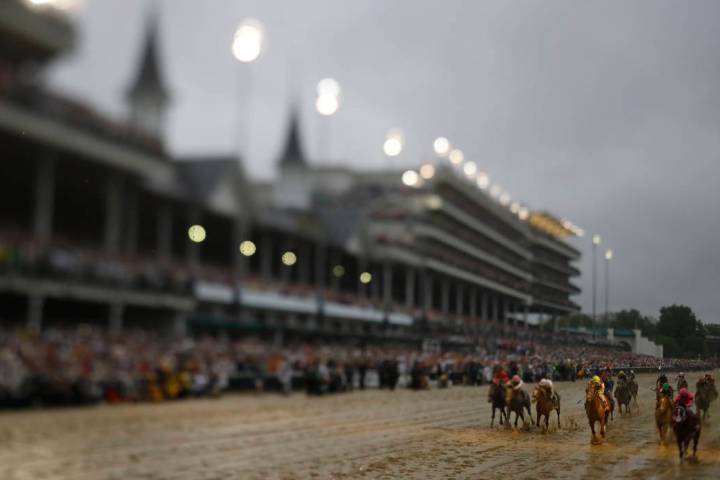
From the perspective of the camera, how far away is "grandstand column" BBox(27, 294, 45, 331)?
11.4 meters

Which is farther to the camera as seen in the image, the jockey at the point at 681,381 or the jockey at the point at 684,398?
the jockey at the point at 681,381

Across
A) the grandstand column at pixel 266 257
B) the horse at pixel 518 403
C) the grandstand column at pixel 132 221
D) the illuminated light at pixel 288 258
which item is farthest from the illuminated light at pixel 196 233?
the horse at pixel 518 403

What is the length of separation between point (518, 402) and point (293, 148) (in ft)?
60.8

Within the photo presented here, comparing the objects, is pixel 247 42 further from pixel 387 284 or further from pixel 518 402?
pixel 387 284

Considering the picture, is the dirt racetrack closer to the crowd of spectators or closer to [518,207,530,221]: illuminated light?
the crowd of spectators

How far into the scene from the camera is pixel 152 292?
1361 centimetres

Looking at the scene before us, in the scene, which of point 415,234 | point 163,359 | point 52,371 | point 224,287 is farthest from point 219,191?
point 415,234

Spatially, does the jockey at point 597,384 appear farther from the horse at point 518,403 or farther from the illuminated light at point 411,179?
the illuminated light at point 411,179

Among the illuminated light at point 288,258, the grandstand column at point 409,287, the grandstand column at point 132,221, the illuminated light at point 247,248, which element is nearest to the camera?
the grandstand column at point 132,221

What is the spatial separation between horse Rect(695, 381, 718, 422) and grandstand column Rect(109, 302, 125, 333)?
8.89 meters

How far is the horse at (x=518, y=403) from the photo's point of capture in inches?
567

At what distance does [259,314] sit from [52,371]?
13.2ft

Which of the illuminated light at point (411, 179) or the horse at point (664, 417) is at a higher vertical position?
the illuminated light at point (411, 179)

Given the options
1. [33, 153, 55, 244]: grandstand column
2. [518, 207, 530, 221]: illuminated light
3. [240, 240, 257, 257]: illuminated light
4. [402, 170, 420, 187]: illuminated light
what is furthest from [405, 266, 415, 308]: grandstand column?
[402, 170, 420, 187]: illuminated light
